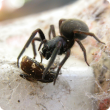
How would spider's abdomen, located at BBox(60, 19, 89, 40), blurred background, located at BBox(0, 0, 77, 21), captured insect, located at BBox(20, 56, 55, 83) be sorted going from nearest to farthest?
captured insect, located at BBox(20, 56, 55, 83) → spider's abdomen, located at BBox(60, 19, 89, 40) → blurred background, located at BBox(0, 0, 77, 21)

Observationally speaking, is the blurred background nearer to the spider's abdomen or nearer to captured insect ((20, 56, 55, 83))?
the spider's abdomen

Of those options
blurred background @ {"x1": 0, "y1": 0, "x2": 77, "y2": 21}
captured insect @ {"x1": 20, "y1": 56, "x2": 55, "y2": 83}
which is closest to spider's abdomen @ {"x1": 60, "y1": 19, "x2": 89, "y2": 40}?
captured insect @ {"x1": 20, "y1": 56, "x2": 55, "y2": 83}

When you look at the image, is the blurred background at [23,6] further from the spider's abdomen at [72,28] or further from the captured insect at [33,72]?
the captured insect at [33,72]

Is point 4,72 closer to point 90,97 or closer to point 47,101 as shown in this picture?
point 47,101

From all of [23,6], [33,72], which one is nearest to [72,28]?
[33,72]

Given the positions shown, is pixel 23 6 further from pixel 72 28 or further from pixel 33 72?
pixel 33 72

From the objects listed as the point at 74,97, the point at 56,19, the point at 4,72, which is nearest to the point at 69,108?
the point at 74,97

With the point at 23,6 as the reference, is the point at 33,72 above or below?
below

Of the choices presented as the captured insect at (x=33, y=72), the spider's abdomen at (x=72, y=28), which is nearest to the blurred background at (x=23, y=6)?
the spider's abdomen at (x=72, y=28)
